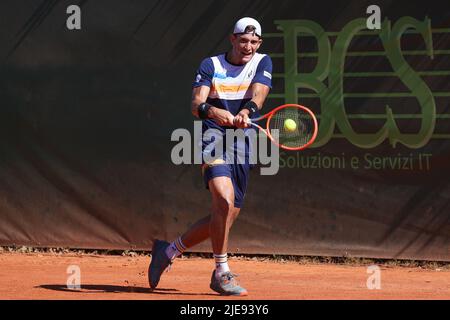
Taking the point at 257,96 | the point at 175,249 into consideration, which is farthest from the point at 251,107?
the point at 175,249

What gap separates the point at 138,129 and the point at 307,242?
1.73m

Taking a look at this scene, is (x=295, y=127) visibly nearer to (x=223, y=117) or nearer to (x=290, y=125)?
(x=290, y=125)

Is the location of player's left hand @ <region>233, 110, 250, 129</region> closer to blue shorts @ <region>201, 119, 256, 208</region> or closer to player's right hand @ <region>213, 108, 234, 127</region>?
player's right hand @ <region>213, 108, 234, 127</region>

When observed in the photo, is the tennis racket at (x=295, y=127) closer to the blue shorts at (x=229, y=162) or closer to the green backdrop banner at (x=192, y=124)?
the blue shorts at (x=229, y=162)

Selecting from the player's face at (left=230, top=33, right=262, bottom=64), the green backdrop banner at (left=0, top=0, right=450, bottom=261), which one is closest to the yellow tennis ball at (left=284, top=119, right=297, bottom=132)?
the player's face at (left=230, top=33, right=262, bottom=64)

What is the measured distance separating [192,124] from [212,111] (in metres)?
2.22

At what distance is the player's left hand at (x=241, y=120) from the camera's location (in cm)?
547

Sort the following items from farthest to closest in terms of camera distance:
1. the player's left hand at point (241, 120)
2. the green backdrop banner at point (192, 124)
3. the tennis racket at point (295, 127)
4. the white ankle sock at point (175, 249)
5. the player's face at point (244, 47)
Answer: the green backdrop banner at point (192, 124) < the white ankle sock at point (175, 249) < the tennis racket at point (295, 127) < the player's face at point (244, 47) < the player's left hand at point (241, 120)

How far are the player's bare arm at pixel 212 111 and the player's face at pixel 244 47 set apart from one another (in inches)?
11.0

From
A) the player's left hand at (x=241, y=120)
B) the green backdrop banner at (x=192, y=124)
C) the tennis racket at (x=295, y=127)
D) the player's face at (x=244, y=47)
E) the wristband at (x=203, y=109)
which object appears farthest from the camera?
the green backdrop banner at (x=192, y=124)

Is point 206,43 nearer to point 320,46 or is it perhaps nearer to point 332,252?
point 320,46

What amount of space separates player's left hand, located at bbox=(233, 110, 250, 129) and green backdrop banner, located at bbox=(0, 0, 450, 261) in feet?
7.02

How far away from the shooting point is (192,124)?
7.77m

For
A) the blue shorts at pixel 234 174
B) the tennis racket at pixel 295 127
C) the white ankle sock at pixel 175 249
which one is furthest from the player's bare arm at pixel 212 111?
the white ankle sock at pixel 175 249
